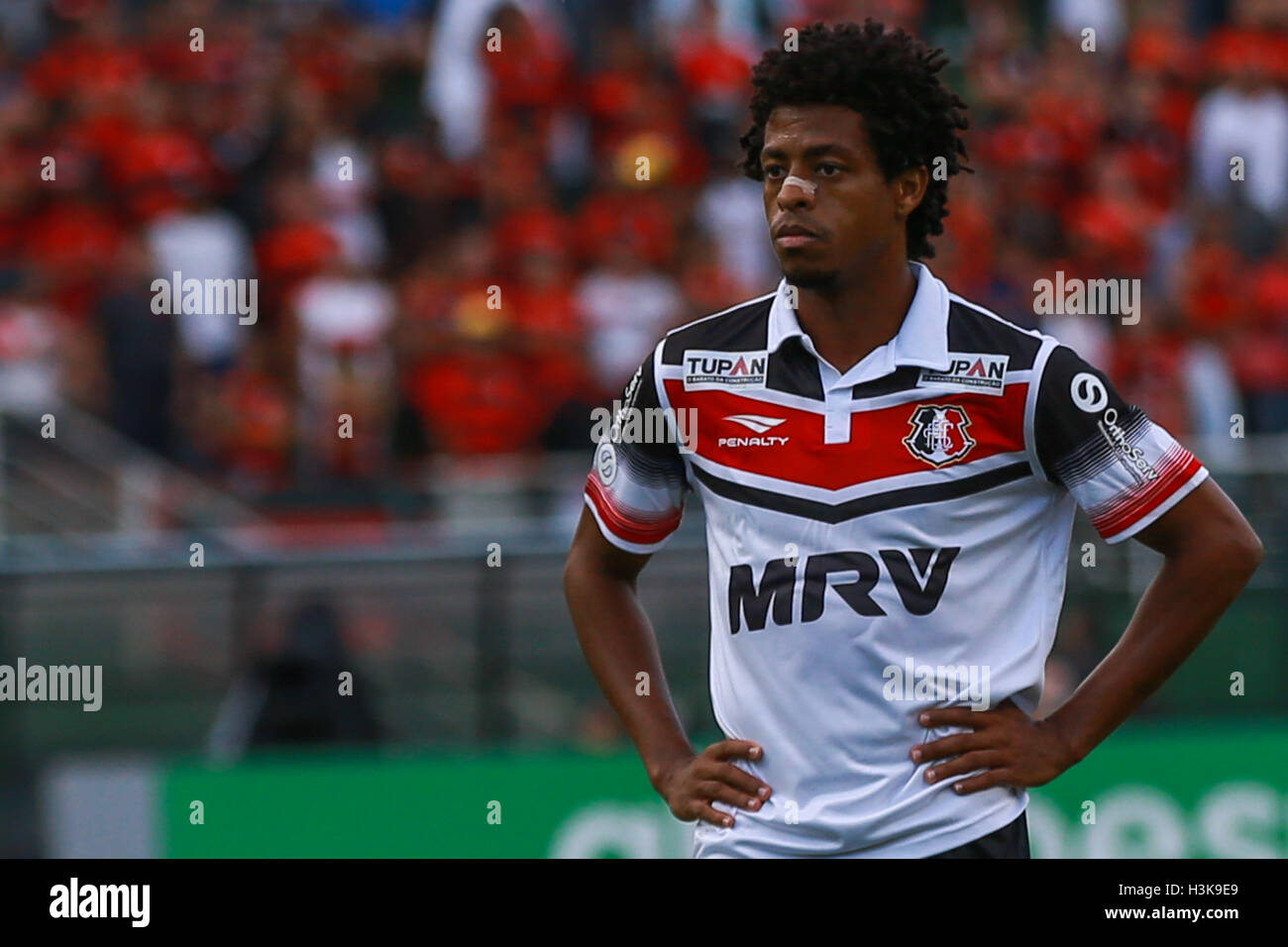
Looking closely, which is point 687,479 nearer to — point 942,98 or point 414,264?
point 942,98

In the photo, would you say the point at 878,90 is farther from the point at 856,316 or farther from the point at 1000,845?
the point at 1000,845

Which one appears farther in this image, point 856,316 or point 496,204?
point 496,204

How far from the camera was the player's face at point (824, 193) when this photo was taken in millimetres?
3869

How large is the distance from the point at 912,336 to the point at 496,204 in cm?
778

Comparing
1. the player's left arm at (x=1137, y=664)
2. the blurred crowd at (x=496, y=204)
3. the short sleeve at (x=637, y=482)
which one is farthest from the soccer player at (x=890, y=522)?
the blurred crowd at (x=496, y=204)

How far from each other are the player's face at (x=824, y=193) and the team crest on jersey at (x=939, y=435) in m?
0.30

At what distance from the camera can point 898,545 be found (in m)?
3.82

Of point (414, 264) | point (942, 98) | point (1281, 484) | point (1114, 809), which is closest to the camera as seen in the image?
point (942, 98)

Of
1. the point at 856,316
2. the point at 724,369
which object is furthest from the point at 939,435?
the point at 724,369

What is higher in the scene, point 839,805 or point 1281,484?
point 1281,484

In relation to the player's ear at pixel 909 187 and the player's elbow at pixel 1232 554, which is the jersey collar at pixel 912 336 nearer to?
the player's ear at pixel 909 187
